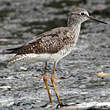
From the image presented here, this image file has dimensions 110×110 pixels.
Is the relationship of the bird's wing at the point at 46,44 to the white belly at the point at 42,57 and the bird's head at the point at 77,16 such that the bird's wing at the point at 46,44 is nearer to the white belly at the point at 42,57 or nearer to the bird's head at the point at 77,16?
the white belly at the point at 42,57

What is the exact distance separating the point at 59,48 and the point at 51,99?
897mm

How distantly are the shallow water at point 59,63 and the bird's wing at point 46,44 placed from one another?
0.80m

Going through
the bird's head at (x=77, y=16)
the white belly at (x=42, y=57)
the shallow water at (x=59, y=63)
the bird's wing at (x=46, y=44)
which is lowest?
the shallow water at (x=59, y=63)

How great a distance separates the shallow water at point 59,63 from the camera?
24.2ft

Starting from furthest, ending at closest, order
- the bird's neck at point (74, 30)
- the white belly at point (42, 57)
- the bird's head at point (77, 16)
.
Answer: the bird's head at point (77, 16), the bird's neck at point (74, 30), the white belly at point (42, 57)

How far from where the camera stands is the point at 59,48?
7453 millimetres

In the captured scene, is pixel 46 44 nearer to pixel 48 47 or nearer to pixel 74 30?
pixel 48 47

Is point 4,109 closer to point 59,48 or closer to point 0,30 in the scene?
point 59,48

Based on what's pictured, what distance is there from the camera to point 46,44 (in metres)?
7.41

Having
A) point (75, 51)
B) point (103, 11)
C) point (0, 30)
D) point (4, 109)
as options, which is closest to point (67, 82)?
point (4, 109)

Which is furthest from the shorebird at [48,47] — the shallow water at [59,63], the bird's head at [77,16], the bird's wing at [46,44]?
the shallow water at [59,63]

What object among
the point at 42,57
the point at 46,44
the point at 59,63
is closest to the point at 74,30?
the point at 46,44

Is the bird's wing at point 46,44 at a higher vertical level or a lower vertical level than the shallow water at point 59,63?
higher

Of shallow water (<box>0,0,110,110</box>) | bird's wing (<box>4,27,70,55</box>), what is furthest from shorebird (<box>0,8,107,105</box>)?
shallow water (<box>0,0,110,110</box>)
